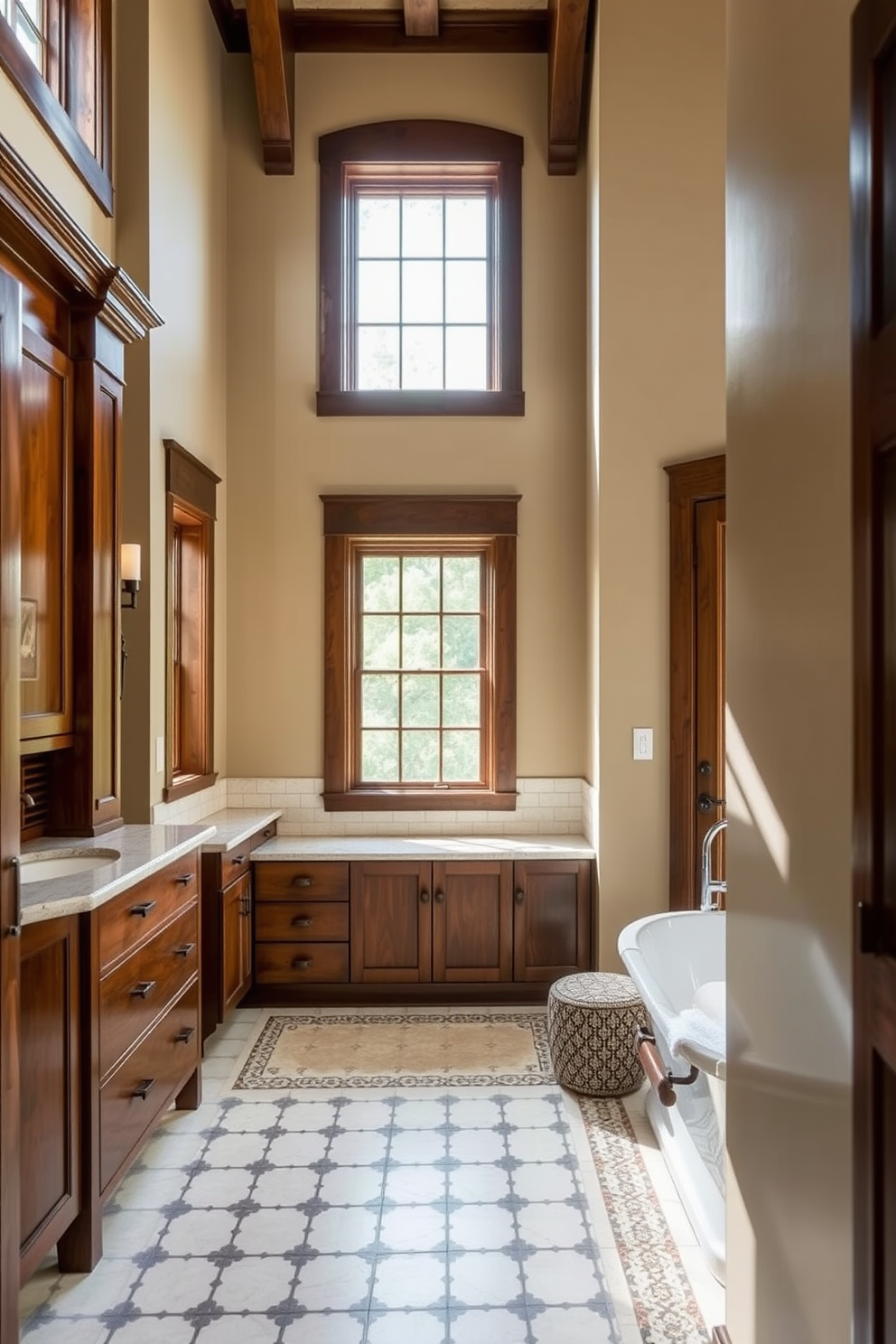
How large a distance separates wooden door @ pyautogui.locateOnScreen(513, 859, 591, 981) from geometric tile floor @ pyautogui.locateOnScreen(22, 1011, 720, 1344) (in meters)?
0.96

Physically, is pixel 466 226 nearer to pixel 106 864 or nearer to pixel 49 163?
pixel 49 163

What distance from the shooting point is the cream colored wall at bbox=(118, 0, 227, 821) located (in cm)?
362

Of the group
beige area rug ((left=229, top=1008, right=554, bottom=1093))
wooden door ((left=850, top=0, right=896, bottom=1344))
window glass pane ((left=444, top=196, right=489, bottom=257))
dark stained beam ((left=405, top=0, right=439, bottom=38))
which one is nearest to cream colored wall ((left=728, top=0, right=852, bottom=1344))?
wooden door ((left=850, top=0, right=896, bottom=1344))

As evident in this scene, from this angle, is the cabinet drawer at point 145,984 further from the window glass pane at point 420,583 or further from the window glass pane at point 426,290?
the window glass pane at point 426,290

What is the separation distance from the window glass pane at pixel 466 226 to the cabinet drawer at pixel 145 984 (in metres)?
3.59

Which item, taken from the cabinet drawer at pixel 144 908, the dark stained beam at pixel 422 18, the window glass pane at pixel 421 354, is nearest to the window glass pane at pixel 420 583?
the window glass pane at pixel 421 354

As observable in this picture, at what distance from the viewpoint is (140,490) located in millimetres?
3623

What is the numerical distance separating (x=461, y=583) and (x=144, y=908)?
2639mm

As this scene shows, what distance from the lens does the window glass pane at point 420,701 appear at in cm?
490

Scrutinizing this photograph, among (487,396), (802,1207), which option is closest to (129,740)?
(487,396)

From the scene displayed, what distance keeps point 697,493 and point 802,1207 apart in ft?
10.6

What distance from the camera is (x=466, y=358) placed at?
4949 millimetres

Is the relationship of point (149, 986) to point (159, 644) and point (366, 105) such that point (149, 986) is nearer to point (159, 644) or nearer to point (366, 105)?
point (159, 644)

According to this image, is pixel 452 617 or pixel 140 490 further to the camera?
pixel 452 617
